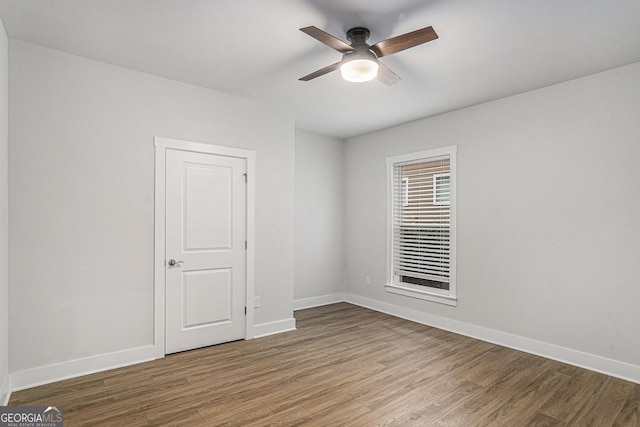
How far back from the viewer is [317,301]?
577cm

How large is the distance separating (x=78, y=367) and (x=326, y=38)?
340 cm

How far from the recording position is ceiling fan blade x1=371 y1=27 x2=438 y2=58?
86.9 inches

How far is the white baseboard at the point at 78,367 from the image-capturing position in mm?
2816

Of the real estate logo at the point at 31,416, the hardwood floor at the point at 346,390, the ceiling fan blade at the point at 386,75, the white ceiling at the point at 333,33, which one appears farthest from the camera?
the ceiling fan blade at the point at 386,75

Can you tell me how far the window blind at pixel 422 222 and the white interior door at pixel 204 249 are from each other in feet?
8.00

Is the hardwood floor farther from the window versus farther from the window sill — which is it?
the window

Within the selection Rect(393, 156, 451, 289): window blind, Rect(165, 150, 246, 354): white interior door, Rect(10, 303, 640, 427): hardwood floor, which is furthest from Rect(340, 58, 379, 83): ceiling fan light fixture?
Rect(10, 303, 640, 427): hardwood floor

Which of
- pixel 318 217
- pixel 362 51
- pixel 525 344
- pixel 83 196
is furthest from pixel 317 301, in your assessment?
pixel 362 51

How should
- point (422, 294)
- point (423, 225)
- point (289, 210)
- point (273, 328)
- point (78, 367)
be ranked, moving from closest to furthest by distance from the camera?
point (78, 367) → point (273, 328) → point (289, 210) → point (422, 294) → point (423, 225)

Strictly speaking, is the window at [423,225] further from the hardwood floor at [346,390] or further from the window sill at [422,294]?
the hardwood floor at [346,390]

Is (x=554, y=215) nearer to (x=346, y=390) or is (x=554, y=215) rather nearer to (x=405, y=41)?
(x=405, y=41)

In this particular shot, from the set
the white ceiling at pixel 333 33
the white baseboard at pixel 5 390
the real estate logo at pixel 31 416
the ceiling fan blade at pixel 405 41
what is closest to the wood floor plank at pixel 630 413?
the white ceiling at pixel 333 33

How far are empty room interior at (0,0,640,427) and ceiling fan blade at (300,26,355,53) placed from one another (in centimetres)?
2

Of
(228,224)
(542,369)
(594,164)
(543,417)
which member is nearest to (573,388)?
(542,369)
